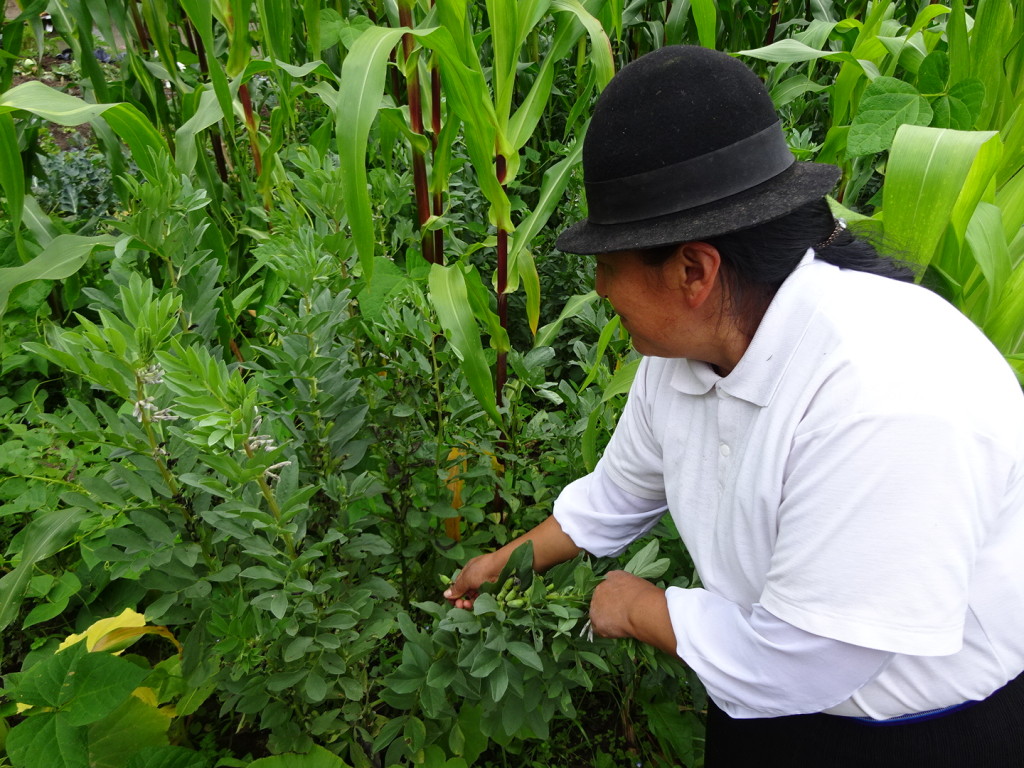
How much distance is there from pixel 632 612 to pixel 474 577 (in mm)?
364

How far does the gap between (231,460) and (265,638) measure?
395 millimetres

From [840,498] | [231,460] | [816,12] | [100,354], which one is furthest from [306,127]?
[840,498]

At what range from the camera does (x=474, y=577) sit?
1401 millimetres

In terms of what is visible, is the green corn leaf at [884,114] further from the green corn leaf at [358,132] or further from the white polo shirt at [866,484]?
the green corn leaf at [358,132]

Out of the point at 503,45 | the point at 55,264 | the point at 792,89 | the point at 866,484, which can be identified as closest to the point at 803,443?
the point at 866,484

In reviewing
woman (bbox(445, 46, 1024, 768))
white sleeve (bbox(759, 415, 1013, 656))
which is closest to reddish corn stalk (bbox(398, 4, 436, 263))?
woman (bbox(445, 46, 1024, 768))

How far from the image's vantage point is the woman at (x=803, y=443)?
0.84m

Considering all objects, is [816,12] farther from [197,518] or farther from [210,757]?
[210,757]

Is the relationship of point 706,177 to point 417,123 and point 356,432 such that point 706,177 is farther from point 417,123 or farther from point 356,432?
point 417,123

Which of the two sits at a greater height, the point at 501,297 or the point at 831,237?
the point at 831,237

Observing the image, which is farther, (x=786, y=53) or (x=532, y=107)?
(x=786, y=53)

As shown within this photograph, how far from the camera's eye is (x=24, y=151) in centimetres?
250

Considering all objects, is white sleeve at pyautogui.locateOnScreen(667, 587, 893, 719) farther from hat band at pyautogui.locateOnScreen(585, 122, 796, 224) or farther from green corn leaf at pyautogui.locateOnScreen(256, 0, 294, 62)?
green corn leaf at pyautogui.locateOnScreen(256, 0, 294, 62)

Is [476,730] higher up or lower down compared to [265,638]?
lower down
